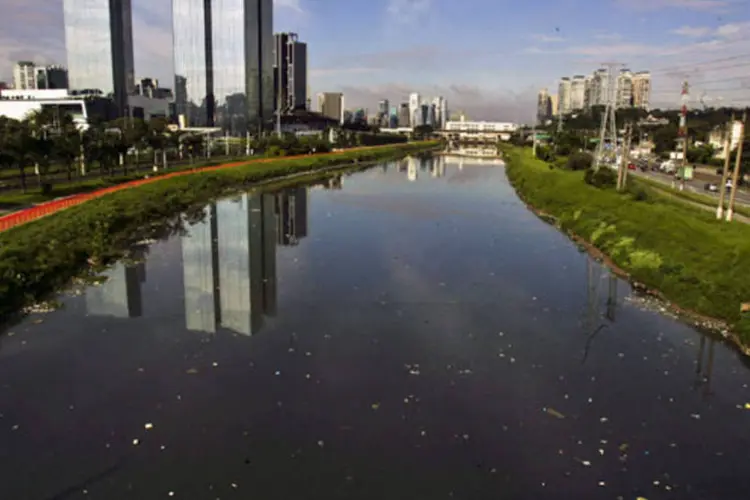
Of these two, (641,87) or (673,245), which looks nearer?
(673,245)

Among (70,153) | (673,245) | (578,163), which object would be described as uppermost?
(70,153)

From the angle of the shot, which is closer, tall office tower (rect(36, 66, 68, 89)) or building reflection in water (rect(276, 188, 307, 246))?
building reflection in water (rect(276, 188, 307, 246))

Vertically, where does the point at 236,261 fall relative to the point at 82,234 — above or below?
below

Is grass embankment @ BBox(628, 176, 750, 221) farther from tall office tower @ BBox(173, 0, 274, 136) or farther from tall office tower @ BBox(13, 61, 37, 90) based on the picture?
tall office tower @ BBox(13, 61, 37, 90)

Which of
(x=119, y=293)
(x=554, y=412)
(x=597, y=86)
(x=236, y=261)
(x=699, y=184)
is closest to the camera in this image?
(x=554, y=412)

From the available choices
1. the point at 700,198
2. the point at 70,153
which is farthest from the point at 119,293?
the point at 700,198

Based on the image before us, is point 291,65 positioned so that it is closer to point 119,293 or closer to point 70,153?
point 70,153

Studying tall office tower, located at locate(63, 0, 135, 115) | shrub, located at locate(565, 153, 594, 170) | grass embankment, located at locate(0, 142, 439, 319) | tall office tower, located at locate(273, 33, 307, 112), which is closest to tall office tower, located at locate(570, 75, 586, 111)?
tall office tower, located at locate(273, 33, 307, 112)
